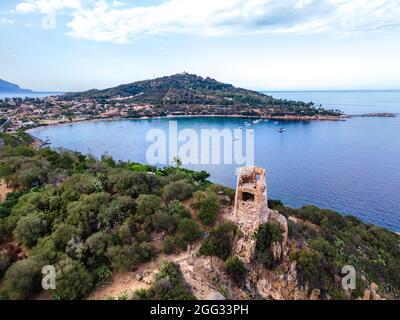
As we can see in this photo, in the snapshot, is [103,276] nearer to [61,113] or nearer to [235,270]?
[235,270]

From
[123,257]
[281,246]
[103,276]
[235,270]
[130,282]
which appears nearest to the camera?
[130,282]

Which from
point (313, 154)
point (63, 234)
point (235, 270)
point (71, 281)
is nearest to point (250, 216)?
point (235, 270)

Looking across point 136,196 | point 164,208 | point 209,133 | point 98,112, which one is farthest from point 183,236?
point 98,112

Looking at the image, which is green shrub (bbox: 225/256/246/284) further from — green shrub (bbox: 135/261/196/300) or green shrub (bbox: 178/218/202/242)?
green shrub (bbox: 135/261/196/300)

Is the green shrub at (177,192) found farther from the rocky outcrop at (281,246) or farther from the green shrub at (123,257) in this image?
the rocky outcrop at (281,246)

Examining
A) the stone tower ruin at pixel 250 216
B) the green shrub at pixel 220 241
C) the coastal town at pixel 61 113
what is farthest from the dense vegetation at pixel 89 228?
the coastal town at pixel 61 113
